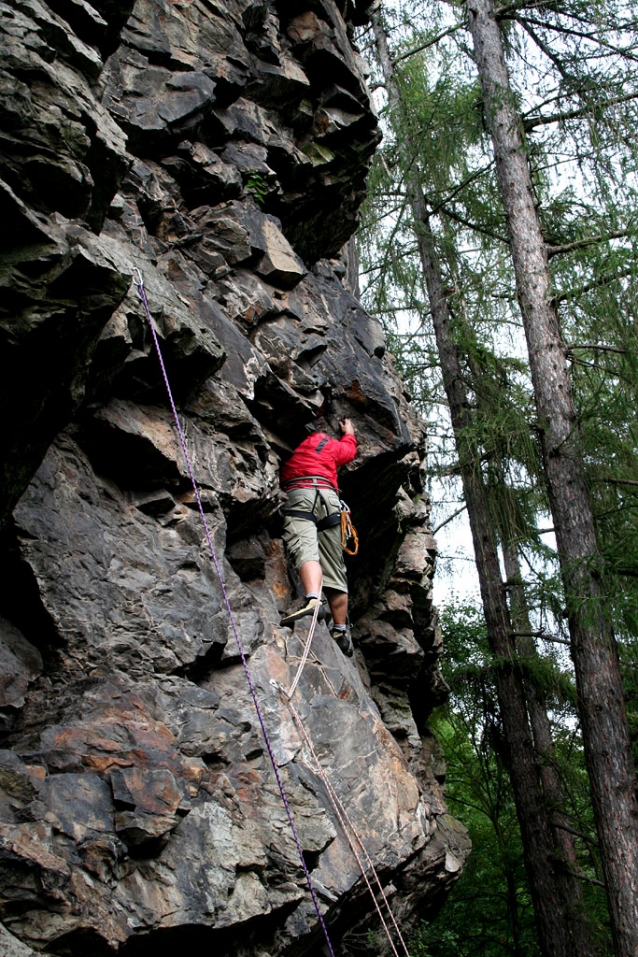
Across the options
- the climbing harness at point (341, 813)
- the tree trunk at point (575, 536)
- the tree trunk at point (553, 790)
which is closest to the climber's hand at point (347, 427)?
the climbing harness at point (341, 813)

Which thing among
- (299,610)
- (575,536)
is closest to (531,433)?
(575,536)

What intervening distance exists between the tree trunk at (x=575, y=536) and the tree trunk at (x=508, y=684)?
1.30 m

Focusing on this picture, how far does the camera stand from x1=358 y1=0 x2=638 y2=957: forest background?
915cm

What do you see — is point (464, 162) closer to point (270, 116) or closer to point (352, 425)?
point (270, 116)

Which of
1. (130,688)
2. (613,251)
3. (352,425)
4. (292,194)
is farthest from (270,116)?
(130,688)

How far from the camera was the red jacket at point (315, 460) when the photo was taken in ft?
24.5

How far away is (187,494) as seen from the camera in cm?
599

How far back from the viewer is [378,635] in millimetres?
9086

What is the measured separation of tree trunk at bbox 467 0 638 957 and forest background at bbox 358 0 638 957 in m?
0.02

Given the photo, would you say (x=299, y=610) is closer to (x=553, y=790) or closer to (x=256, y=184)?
(x=256, y=184)

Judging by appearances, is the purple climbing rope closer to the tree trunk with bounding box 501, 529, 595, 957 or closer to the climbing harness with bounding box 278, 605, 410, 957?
the climbing harness with bounding box 278, 605, 410, 957

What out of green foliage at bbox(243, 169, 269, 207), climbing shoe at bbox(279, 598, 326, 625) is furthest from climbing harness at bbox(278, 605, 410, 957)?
green foliage at bbox(243, 169, 269, 207)

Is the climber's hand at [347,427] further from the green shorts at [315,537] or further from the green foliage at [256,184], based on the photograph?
the green foliage at [256,184]

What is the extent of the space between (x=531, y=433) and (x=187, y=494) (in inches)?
227
